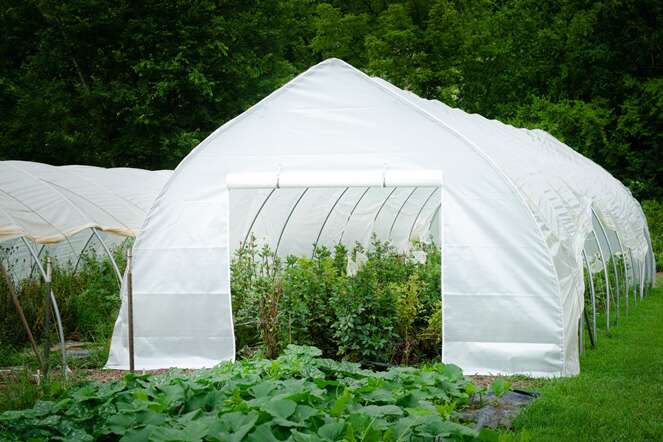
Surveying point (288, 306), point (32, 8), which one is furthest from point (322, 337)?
point (32, 8)

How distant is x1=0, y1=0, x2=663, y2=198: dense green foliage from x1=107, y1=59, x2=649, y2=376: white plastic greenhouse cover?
1320 cm

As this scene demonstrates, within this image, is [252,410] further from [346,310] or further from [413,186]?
[413,186]

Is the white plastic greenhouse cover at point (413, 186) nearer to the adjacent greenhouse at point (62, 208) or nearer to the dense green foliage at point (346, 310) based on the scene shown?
the dense green foliage at point (346, 310)

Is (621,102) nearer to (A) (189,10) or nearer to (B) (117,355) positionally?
(A) (189,10)

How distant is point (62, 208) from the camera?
12.7m

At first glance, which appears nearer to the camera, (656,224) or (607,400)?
(607,400)

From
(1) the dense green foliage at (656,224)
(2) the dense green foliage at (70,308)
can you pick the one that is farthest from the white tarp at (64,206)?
(1) the dense green foliage at (656,224)

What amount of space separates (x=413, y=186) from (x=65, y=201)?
5791 millimetres

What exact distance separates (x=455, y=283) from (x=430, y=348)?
41.1 inches

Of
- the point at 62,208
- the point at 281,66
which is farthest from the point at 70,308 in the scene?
the point at 281,66

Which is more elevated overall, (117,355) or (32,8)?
(32,8)

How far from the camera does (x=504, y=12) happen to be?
28516mm

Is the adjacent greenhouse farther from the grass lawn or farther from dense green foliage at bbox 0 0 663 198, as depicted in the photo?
dense green foliage at bbox 0 0 663 198

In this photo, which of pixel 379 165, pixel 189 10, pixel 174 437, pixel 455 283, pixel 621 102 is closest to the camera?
pixel 174 437
